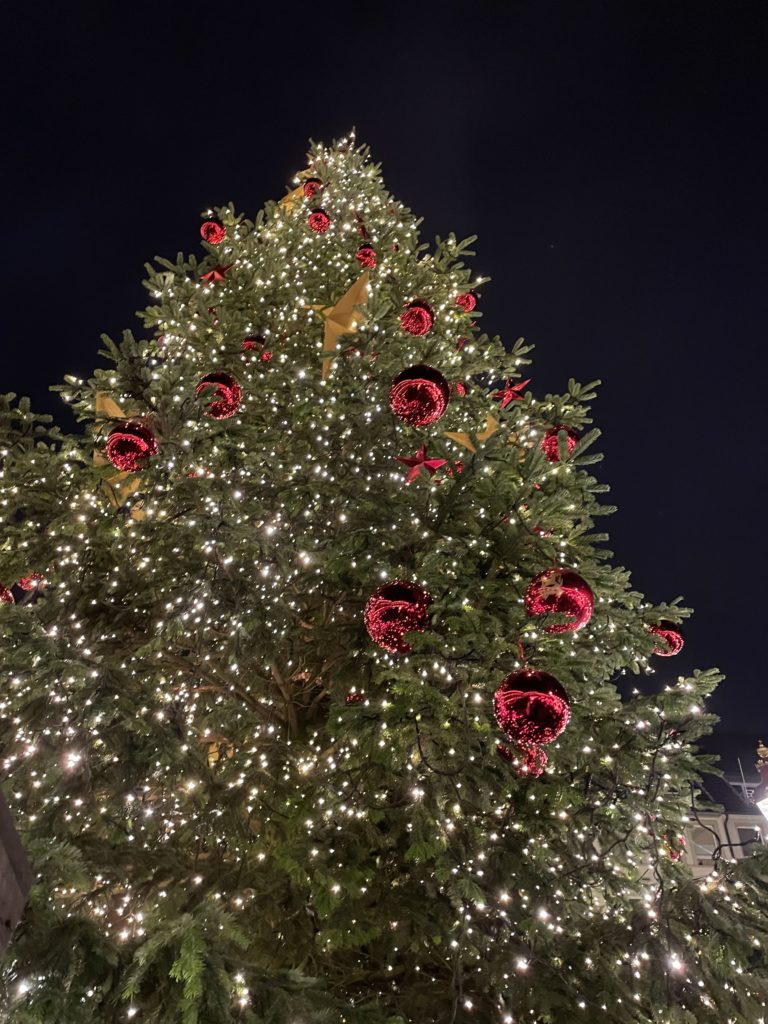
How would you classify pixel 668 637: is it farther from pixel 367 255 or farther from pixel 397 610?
pixel 367 255

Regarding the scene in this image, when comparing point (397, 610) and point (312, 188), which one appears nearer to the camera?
point (397, 610)

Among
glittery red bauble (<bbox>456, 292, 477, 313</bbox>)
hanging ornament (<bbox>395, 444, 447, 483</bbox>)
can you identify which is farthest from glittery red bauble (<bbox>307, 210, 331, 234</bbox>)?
hanging ornament (<bbox>395, 444, 447, 483</bbox>)

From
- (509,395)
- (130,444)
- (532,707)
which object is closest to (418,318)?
(509,395)

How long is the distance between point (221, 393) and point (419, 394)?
1.41 meters

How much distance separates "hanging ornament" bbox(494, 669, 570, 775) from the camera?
238 cm

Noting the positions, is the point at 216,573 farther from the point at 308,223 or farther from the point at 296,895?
the point at 308,223

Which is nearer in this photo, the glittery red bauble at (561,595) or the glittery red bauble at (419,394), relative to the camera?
the glittery red bauble at (561,595)

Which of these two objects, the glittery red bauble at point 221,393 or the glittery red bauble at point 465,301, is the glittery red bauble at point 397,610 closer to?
the glittery red bauble at point 221,393

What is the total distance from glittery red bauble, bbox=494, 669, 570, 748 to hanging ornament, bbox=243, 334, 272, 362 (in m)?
4.06

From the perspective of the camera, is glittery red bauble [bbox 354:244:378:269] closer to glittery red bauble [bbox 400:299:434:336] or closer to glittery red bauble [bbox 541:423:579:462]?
glittery red bauble [bbox 400:299:434:336]

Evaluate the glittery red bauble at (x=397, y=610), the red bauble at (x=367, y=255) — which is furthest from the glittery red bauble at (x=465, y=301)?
the glittery red bauble at (x=397, y=610)

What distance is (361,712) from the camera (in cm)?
309

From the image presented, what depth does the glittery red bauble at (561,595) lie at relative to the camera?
266 cm

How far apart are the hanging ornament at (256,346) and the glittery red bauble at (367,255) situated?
1.85 m
